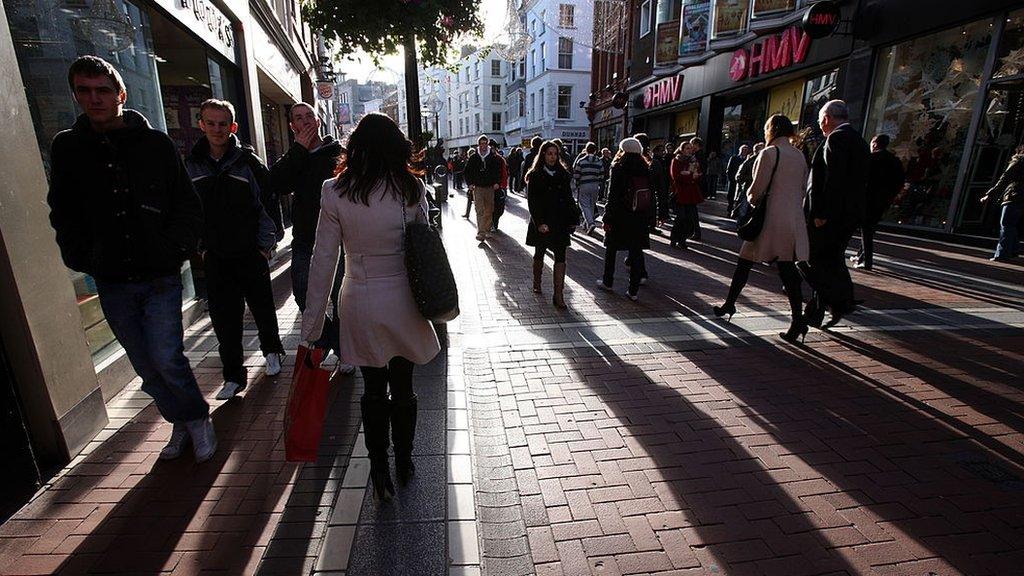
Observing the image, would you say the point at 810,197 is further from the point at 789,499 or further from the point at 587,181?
the point at 587,181

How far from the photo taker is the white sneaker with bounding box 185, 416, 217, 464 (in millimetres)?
3012

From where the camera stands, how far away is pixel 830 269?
501cm

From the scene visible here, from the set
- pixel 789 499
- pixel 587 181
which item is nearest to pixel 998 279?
pixel 587 181

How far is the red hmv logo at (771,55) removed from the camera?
43.0ft

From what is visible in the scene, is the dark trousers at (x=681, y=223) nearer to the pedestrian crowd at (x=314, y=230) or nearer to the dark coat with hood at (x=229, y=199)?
the pedestrian crowd at (x=314, y=230)

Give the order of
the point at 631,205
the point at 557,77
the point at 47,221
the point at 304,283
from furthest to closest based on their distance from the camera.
→ the point at 557,77 < the point at 631,205 < the point at 304,283 < the point at 47,221

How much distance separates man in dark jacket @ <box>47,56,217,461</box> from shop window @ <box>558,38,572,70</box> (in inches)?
1509

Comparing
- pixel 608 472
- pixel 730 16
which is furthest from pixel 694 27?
pixel 608 472

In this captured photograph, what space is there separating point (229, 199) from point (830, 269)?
5354 mm

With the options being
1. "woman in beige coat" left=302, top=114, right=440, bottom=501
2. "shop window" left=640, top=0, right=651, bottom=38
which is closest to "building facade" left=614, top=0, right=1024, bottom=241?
"shop window" left=640, top=0, right=651, bottom=38

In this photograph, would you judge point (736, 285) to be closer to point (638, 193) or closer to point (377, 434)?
point (638, 193)

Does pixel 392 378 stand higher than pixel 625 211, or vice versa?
pixel 625 211

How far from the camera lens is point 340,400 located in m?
3.76

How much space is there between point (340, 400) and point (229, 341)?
969mm
